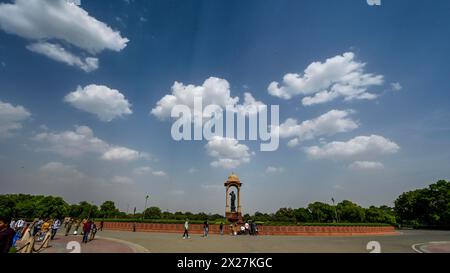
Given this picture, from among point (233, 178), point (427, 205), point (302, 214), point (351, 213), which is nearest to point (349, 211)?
point (351, 213)

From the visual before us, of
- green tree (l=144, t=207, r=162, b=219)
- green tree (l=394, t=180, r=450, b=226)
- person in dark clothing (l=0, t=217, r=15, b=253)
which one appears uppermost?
person in dark clothing (l=0, t=217, r=15, b=253)

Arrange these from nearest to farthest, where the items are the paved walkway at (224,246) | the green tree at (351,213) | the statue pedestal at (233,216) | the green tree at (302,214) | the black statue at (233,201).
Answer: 1. the paved walkway at (224,246)
2. the statue pedestal at (233,216)
3. the black statue at (233,201)
4. the green tree at (302,214)
5. the green tree at (351,213)

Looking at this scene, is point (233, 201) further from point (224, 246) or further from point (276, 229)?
point (224, 246)

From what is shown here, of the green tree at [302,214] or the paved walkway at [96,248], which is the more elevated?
the paved walkway at [96,248]

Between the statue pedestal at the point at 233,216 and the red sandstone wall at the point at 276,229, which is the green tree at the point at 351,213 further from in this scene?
the statue pedestal at the point at 233,216

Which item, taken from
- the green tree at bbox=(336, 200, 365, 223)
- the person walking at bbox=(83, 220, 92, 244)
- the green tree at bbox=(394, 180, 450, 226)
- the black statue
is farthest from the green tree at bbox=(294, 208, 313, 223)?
the person walking at bbox=(83, 220, 92, 244)

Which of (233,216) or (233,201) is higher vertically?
(233,201)

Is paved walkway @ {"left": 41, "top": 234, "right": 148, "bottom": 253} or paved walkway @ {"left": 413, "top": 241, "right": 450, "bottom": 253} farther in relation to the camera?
paved walkway @ {"left": 413, "top": 241, "right": 450, "bottom": 253}

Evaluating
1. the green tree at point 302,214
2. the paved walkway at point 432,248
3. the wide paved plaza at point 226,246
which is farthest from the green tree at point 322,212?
the wide paved plaza at point 226,246

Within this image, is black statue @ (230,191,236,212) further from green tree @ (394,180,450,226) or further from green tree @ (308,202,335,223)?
green tree @ (394,180,450,226)

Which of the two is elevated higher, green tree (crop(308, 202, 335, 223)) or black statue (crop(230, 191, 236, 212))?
black statue (crop(230, 191, 236, 212))

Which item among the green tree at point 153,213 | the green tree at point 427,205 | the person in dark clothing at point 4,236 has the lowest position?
the green tree at point 153,213
